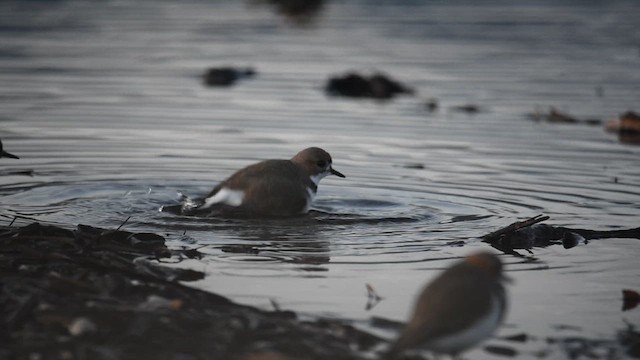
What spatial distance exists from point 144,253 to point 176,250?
35 centimetres

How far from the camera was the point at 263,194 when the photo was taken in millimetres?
9938

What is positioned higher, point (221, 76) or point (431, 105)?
point (221, 76)

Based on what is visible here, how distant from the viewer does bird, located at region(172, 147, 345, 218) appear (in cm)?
985

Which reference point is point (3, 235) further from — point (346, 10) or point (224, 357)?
point (346, 10)

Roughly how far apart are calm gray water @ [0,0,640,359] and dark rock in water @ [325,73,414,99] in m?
0.20

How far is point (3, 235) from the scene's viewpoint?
785 cm

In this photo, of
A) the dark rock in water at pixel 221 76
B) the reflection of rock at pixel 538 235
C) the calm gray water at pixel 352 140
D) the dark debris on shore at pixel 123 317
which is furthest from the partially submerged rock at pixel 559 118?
the dark debris on shore at pixel 123 317

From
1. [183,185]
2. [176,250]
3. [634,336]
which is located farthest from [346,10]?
[634,336]

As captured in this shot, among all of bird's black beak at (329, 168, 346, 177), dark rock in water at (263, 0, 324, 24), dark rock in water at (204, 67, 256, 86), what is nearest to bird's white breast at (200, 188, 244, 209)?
bird's black beak at (329, 168, 346, 177)

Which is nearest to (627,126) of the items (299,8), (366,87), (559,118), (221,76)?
(559,118)

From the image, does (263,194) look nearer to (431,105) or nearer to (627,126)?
(627,126)

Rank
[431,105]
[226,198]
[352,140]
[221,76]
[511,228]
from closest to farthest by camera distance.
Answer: [511,228] < [226,198] < [352,140] < [431,105] < [221,76]

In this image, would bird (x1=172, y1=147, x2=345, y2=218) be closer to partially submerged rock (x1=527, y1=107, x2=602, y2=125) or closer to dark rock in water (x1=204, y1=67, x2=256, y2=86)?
partially submerged rock (x1=527, y1=107, x2=602, y2=125)

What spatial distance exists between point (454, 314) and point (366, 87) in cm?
1117
